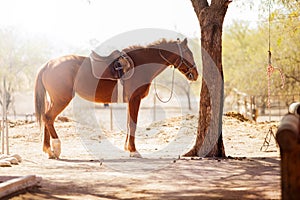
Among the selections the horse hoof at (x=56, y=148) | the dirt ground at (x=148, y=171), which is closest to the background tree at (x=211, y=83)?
the dirt ground at (x=148, y=171)

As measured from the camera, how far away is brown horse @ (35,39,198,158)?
827 cm

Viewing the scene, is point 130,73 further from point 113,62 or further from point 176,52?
point 176,52

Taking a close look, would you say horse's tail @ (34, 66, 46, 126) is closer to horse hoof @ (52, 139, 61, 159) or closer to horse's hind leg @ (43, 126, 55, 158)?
horse's hind leg @ (43, 126, 55, 158)

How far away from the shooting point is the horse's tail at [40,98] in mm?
8336

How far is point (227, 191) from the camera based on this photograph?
4922 mm

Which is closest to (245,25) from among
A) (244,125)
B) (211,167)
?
(244,125)

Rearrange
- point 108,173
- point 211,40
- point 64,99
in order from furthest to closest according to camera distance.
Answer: point 64,99, point 211,40, point 108,173

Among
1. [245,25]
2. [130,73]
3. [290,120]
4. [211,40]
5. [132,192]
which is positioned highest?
[245,25]

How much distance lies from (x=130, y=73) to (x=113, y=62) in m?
0.35

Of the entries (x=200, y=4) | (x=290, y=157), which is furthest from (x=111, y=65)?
(x=290, y=157)

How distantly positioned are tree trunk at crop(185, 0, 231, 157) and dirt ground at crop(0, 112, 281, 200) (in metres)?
0.45

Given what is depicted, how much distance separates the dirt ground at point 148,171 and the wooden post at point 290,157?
1324 mm

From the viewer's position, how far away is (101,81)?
332 inches

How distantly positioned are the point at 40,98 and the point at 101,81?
3.65 feet
